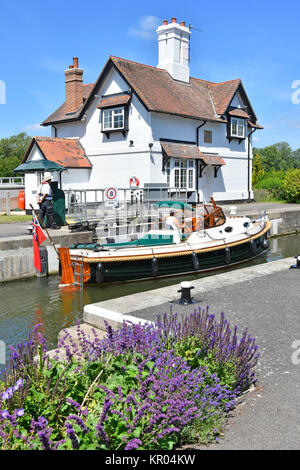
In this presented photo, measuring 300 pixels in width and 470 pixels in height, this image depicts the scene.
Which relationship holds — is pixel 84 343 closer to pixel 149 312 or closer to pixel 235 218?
pixel 149 312

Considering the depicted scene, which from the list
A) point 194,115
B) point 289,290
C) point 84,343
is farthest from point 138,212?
point 84,343

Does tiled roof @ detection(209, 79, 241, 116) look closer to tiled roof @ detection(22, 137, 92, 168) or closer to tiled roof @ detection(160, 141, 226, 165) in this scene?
tiled roof @ detection(160, 141, 226, 165)

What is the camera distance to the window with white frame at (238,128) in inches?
1282

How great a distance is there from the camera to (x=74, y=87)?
3133 cm

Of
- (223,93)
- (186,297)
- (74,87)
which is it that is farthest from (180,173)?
(186,297)

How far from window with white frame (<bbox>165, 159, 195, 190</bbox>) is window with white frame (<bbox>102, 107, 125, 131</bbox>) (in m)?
3.66

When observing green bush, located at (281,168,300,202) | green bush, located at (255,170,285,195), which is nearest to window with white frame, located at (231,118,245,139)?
green bush, located at (281,168,300,202)

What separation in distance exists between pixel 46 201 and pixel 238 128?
19.0 metres

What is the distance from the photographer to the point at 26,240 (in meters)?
15.8

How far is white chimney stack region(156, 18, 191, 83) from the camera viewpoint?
30094mm

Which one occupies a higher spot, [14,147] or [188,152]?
[14,147]

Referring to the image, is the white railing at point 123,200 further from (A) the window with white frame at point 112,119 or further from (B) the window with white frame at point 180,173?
(A) the window with white frame at point 112,119

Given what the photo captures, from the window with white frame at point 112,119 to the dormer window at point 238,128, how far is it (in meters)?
8.60

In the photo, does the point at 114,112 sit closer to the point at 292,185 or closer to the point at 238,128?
the point at 238,128
